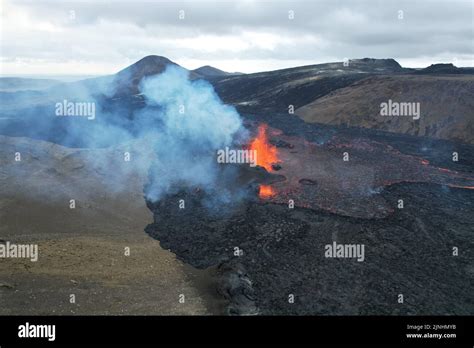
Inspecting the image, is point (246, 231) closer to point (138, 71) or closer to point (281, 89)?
point (281, 89)

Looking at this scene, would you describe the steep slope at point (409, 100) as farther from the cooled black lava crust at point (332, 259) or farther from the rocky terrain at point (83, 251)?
the rocky terrain at point (83, 251)

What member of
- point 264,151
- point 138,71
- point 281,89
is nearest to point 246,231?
point 264,151

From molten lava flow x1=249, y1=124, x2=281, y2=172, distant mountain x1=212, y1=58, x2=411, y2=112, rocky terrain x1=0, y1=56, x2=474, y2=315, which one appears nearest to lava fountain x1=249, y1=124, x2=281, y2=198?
molten lava flow x1=249, y1=124, x2=281, y2=172

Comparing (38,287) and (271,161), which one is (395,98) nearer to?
(271,161)

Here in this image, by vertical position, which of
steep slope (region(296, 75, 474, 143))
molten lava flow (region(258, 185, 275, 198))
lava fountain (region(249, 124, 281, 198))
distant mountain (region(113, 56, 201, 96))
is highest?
distant mountain (region(113, 56, 201, 96))

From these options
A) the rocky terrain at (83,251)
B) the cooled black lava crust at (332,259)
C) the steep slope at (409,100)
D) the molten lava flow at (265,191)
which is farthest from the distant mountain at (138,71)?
the cooled black lava crust at (332,259)

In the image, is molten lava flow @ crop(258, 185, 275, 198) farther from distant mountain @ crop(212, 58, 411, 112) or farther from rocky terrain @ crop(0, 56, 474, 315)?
distant mountain @ crop(212, 58, 411, 112)
